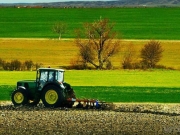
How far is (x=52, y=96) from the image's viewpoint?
2727 centimetres

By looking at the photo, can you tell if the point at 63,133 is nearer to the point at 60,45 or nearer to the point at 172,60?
the point at 172,60

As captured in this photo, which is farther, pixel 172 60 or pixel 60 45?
pixel 60 45

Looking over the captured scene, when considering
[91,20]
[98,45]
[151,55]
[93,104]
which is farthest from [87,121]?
[91,20]

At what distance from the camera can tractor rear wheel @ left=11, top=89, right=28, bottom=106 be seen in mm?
28047

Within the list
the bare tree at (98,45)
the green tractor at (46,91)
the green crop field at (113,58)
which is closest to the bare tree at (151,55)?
the green crop field at (113,58)

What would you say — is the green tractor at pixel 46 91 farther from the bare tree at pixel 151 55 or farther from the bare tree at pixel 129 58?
the bare tree at pixel 151 55

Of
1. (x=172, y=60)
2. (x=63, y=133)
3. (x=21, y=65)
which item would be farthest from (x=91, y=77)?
(x=63, y=133)

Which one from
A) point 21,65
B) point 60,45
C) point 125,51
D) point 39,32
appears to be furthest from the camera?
point 39,32

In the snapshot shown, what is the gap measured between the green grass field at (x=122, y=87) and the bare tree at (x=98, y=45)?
Answer: 12695mm

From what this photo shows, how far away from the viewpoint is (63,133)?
1981 centimetres

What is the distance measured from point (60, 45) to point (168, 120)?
64.0 meters

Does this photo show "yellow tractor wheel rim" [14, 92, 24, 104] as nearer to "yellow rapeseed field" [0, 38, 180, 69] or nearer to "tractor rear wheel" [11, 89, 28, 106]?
"tractor rear wheel" [11, 89, 28, 106]

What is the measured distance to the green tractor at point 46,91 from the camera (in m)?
27.1

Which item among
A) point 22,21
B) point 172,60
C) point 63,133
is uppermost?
point 22,21
